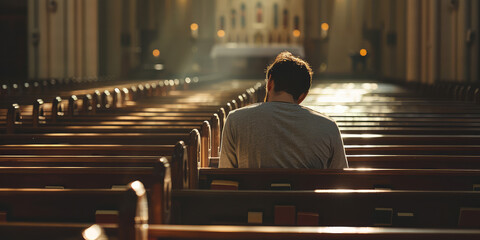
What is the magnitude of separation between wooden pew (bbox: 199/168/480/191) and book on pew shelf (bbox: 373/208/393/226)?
0.54 m

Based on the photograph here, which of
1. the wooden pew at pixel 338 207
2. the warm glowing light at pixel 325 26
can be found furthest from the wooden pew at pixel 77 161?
the warm glowing light at pixel 325 26

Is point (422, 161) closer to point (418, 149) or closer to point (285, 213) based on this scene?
point (418, 149)

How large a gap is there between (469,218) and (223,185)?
1.10 meters

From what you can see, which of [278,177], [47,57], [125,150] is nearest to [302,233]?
[278,177]

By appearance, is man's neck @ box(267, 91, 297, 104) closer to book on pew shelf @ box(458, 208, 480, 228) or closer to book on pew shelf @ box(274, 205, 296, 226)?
book on pew shelf @ box(274, 205, 296, 226)

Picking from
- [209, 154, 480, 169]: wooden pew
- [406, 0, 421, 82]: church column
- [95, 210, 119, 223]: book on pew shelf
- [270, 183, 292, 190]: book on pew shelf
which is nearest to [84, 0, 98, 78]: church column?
[406, 0, 421, 82]: church column

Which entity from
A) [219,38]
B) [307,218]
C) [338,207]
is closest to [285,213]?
[307,218]

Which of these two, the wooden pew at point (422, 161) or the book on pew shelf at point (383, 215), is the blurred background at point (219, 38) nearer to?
the wooden pew at point (422, 161)

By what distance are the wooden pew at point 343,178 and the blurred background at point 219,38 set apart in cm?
1332

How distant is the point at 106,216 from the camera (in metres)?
2.65

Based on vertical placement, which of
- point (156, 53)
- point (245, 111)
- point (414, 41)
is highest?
point (414, 41)

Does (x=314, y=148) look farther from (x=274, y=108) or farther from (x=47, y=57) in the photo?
(x=47, y=57)

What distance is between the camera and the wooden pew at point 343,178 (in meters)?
3.17

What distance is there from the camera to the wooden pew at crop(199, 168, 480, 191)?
3.17 meters
